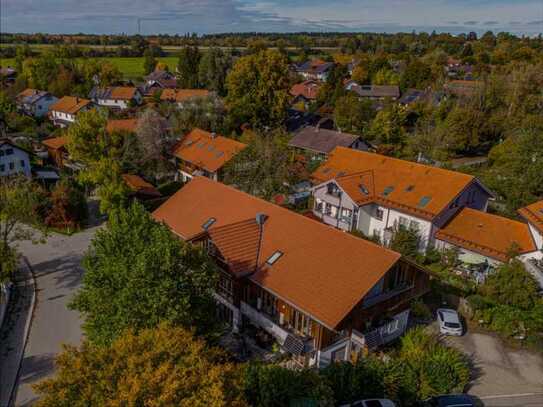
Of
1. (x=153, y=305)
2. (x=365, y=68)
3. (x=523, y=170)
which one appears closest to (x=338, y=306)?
(x=153, y=305)

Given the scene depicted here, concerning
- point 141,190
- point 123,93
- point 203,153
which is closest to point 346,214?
point 203,153

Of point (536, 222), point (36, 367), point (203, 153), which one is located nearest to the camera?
point (36, 367)

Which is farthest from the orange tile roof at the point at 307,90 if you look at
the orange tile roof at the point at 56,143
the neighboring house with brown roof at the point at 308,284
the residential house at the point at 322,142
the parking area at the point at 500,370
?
the parking area at the point at 500,370

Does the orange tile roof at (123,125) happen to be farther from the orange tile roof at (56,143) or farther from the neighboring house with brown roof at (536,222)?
the neighboring house with brown roof at (536,222)

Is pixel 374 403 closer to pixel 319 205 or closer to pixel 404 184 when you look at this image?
pixel 404 184

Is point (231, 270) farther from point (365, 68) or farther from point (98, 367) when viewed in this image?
point (365, 68)

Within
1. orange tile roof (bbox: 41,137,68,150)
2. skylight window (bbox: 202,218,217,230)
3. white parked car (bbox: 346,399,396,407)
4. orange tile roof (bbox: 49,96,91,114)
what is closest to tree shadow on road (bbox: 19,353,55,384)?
skylight window (bbox: 202,218,217,230)
